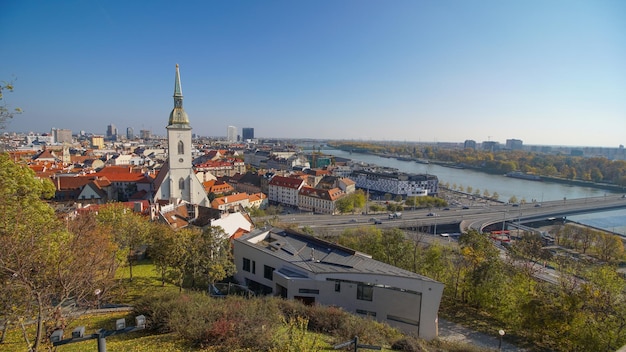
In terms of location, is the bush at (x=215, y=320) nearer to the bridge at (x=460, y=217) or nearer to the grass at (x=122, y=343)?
the grass at (x=122, y=343)

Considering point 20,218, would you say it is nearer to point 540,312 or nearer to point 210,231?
point 210,231

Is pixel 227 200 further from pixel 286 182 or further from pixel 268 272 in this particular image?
pixel 268 272

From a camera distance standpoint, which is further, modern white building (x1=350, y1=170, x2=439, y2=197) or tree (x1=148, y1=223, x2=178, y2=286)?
modern white building (x1=350, y1=170, x2=439, y2=197)

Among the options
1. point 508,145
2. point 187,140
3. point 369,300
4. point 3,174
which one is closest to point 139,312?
point 3,174

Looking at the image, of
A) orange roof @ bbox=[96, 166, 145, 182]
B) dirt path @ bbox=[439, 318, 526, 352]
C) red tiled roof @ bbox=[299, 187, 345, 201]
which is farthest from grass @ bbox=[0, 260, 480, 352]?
red tiled roof @ bbox=[299, 187, 345, 201]

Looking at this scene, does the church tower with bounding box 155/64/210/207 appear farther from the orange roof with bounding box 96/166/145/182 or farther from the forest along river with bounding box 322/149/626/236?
the forest along river with bounding box 322/149/626/236
